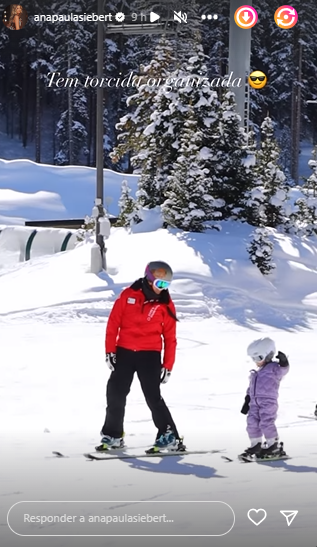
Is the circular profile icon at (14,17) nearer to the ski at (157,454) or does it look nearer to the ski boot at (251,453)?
the ski at (157,454)

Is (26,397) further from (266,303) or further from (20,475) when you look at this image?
(266,303)

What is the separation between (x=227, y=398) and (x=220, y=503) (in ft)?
18.5

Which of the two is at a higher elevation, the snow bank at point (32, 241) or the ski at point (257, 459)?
the ski at point (257, 459)

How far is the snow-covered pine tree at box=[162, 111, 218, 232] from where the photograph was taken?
1722 cm

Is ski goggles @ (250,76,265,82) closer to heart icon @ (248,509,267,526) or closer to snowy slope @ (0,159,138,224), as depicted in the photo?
heart icon @ (248,509,267,526)

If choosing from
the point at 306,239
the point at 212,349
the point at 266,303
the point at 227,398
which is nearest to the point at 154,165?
the point at 306,239

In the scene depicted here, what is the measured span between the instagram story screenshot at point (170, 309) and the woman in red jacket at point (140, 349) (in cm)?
1

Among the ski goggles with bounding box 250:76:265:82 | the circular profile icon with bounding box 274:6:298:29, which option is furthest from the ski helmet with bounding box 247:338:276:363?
the ski goggles with bounding box 250:76:265:82

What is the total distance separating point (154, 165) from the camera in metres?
19.6

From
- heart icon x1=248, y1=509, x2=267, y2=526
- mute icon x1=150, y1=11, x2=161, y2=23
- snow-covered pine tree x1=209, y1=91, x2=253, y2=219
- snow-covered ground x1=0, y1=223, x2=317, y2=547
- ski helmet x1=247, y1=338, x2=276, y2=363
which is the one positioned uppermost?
mute icon x1=150, y1=11, x2=161, y2=23

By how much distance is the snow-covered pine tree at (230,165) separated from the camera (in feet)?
60.3

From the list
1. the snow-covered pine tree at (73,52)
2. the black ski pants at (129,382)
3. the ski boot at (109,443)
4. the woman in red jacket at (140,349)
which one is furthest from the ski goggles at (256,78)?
the ski boot at (109,443)

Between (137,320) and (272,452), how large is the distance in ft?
4.13

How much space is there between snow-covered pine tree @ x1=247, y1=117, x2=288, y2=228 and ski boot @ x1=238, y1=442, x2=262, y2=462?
12602 millimetres
